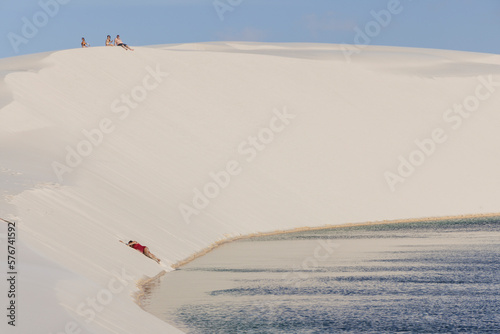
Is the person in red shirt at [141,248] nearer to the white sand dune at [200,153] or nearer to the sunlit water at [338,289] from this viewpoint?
the white sand dune at [200,153]

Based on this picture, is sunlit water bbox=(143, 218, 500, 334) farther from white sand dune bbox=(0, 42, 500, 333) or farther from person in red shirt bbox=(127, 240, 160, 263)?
white sand dune bbox=(0, 42, 500, 333)

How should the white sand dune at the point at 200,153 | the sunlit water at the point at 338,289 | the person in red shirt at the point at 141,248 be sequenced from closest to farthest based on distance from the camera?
the sunlit water at the point at 338,289 < the white sand dune at the point at 200,153 < the person in red shirt at the point at 141,248

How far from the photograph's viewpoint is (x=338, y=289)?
24.2 m

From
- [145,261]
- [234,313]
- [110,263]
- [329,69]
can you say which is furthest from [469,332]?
[329,69]

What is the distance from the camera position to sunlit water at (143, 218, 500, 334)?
1952 cm

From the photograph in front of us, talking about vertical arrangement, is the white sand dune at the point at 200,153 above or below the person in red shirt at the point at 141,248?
above

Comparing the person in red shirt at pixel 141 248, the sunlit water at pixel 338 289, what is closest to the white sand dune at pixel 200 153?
the person in red shirt at pixel 141 248

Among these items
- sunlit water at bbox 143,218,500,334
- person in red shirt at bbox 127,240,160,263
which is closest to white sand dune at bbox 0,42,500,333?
person in red shirt at bbox 127,240,160,263

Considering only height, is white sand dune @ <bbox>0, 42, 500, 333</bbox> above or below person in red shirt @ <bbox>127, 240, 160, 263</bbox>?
above

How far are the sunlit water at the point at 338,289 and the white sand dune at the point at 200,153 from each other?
1.60 metres

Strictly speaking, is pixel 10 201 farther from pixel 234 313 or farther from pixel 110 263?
pixel 234 313

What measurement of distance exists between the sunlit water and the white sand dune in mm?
1604

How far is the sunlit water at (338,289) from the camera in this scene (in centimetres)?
1952

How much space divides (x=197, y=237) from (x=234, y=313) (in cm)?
1626
